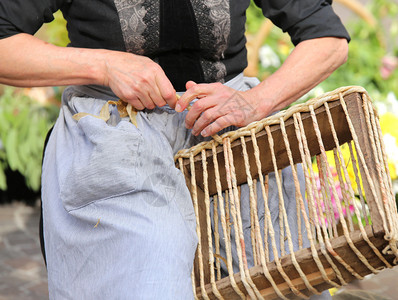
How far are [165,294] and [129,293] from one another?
0.07 meters

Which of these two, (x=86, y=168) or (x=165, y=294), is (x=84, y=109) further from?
(x=165, y=294)

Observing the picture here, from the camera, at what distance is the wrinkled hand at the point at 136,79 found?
113 cm

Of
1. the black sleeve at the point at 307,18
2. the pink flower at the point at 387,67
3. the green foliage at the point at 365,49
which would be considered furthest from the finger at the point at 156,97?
the pink flower at the point at 387,67

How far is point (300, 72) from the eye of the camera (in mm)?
1271

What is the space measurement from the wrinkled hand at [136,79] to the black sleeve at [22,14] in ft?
0.61

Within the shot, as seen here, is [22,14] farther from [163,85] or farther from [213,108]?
[213,108]

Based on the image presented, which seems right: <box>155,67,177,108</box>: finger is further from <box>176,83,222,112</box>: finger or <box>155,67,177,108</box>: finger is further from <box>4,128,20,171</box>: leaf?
<box>4,128,20,171</box>: leaf

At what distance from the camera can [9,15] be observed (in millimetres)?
1126

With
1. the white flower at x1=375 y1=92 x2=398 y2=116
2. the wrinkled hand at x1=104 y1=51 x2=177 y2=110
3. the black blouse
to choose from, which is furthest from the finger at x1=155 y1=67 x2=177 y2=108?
the white flower at x1=375 y1=92 x2=398 y2=116

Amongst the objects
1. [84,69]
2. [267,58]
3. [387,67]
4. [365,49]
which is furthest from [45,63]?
[365,49]

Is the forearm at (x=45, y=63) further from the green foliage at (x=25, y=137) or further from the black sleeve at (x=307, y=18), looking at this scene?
the green foliage at (x=25, y=137)

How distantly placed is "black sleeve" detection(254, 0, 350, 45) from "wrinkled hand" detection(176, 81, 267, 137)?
28cm

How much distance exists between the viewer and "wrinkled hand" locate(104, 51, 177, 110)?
1.13 m

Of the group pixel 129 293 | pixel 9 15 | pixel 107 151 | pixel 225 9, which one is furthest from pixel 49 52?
pixel 129 293
